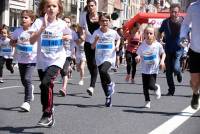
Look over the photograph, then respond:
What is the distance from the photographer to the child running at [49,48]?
7.03 m

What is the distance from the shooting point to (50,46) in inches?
286

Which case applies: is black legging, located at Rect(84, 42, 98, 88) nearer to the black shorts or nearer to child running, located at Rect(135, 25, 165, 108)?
child running, located at Rect(135, 25, 165, 108)

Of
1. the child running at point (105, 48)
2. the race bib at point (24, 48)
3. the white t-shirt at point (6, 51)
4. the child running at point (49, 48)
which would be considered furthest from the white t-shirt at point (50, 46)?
the white t-shirt at point (6, 51)

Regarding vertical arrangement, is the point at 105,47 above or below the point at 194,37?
below

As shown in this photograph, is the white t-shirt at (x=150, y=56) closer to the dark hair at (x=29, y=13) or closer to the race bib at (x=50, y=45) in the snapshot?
the dark hair at (x=29, y=13)

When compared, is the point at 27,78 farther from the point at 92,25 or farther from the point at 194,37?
the point at 194,37

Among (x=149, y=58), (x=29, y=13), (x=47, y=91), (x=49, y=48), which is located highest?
(x=29, y=13)

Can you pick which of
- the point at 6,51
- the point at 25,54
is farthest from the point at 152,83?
the point at 6,51

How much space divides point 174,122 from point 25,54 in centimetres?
273

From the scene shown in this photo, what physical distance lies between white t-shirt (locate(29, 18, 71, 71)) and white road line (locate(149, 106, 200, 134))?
4.97 feet

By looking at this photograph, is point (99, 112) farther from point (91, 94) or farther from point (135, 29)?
point (135, 29)

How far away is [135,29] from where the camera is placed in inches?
654

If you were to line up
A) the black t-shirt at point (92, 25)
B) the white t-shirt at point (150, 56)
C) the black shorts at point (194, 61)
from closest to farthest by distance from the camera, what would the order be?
1. the black shorts at point (194, 61)
2. the white t-shirt at point (150, 56)
3. the black t-shirt at point (92, 25)

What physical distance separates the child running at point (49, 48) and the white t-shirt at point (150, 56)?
2947 mm
